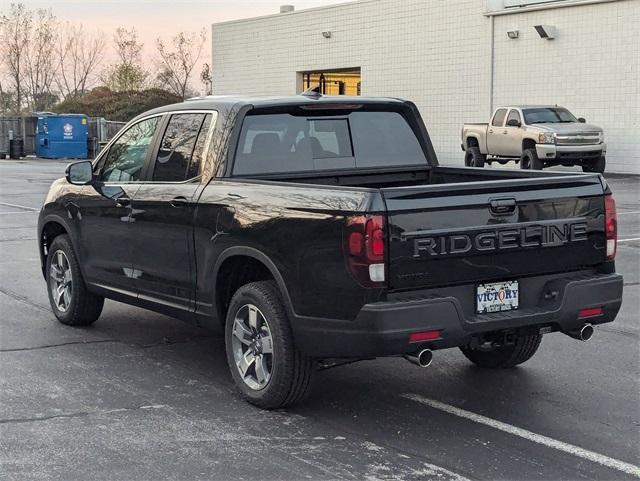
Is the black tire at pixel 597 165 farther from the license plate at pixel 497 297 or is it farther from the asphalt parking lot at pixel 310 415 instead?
the license plate at pixel 497 297

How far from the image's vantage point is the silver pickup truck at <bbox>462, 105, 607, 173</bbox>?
88.4 ft

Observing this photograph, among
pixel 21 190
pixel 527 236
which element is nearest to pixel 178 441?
pixel 527 236

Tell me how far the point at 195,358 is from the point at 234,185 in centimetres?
166

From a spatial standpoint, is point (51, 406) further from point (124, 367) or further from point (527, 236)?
point (527, 236)

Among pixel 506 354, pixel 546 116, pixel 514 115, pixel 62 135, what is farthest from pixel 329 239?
pixel 62 135

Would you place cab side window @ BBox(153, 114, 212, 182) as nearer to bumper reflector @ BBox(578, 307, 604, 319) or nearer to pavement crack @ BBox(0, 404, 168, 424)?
pavement crack @ BBox(0, 404, 168, 424)

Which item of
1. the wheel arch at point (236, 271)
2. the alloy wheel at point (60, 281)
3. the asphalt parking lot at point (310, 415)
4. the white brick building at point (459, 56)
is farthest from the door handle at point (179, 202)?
the white brick building at point (459, 56)

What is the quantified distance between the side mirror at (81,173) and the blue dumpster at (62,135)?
125ft

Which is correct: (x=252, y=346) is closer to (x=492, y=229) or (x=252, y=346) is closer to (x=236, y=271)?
(x=236, y=271)

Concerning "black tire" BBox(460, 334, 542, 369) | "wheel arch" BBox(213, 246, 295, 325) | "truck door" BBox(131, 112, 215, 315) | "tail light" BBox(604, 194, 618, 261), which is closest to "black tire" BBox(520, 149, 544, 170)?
"black tire" BBox(460, 334, 542, 369)

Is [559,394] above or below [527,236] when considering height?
below

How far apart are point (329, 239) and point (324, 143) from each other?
172 cm

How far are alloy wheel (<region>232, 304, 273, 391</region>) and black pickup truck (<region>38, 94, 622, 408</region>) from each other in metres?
0.01

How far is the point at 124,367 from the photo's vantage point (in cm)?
709
